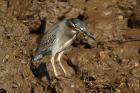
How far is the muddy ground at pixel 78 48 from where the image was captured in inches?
434

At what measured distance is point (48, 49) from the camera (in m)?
11.5

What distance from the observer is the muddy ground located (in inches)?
434

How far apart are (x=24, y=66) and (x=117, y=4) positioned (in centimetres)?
238

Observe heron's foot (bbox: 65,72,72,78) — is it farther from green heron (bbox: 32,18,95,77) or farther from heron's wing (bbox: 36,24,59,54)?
heron's wing (bbox: 36,24,59,54)

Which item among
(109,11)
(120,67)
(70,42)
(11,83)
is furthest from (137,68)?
(11,83)

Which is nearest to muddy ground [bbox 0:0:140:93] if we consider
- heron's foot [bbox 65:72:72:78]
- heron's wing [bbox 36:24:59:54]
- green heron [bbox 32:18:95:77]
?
heron's foot [bbox 65:72:72:78]

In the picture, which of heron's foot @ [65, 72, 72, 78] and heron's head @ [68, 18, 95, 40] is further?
heron's foot @ [65, 72, 72, 78]

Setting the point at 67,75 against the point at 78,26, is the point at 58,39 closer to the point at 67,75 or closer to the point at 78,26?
the point at 78,26

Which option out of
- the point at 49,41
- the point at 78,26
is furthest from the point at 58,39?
the point at 78,26

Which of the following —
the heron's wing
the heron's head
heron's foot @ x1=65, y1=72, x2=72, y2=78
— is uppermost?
the heron's head

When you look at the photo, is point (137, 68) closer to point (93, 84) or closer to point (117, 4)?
point (93, 84)

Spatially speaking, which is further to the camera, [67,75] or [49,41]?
[49,41]

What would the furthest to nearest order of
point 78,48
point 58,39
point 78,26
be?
point 78,48
point 58,39
point 78,26

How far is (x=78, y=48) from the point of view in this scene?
39.7ft
